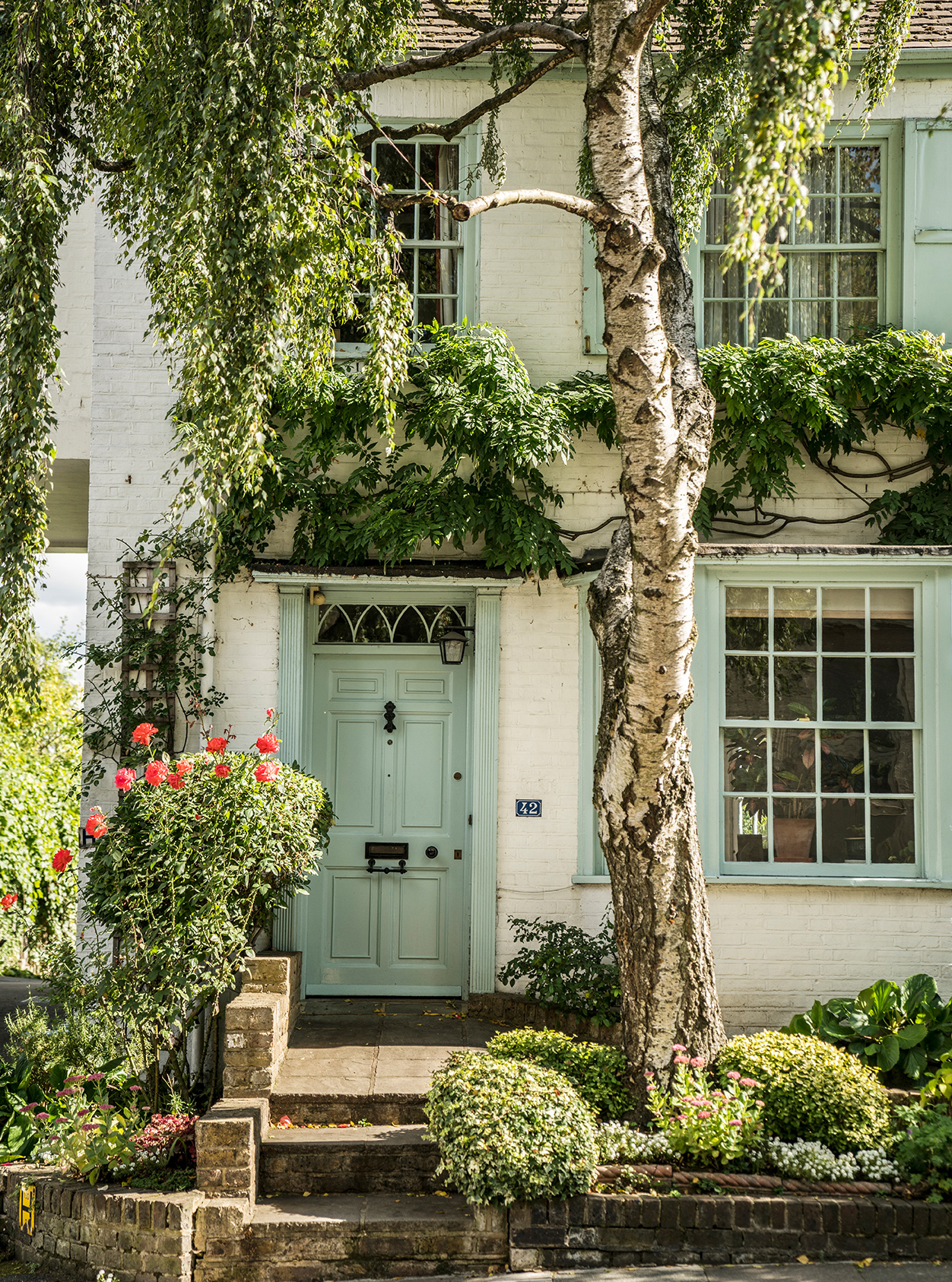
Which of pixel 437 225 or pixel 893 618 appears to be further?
pixel 437 225

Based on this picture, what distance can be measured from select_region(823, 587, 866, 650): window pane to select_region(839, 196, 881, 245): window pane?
8.74 ft

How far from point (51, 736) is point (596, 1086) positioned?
10.0m

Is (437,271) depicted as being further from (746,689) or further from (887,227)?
(746,689)

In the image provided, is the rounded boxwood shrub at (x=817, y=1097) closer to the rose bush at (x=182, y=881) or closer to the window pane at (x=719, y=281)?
the rose bush at (x=182, y=881)

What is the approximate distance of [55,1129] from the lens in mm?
5324

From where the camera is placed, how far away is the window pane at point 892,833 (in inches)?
268

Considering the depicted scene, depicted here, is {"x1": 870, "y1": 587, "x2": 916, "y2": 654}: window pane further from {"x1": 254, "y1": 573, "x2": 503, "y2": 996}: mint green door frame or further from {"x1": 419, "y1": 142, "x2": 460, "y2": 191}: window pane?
{"x1": 419, "y1": 142, "x2": 460, "y2": 191}: window pane

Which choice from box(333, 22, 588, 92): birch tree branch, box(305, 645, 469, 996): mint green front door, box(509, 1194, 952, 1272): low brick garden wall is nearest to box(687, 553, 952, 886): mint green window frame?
box(305, 645, 469, 996): mint green front door

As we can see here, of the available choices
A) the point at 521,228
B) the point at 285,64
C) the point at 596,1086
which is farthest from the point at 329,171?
the point at 596,1086

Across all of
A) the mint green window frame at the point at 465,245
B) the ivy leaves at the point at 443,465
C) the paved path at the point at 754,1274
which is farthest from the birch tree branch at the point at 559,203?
the paved path at the point at 754,1274

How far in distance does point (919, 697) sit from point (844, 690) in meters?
0.47

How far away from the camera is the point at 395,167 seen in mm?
7734

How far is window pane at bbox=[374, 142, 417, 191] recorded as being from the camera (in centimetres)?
766

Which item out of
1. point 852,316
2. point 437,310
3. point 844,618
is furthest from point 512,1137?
point 852,316
